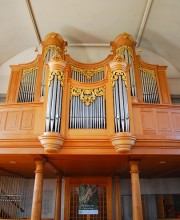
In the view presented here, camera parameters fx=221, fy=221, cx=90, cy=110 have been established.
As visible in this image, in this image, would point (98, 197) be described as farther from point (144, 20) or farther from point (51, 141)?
point (144, 20)

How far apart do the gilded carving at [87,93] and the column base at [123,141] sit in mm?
1241

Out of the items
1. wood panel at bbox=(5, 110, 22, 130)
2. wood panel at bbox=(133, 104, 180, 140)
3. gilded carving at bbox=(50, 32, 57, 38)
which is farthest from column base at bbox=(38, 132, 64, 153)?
gilded carving at bbox=(50, 32, 57, 38)

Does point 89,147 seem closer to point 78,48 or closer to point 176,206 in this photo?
point 78,48

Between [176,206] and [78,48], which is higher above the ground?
[78,48]

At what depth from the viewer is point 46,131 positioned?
5.34 metres

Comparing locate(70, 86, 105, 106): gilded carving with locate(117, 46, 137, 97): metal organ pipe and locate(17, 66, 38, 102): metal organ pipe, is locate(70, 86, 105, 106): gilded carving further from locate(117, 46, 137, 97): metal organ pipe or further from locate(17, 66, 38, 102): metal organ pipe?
locate(17, 66, 38, 102): metal organ pipe

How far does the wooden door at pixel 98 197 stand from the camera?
8.95 m

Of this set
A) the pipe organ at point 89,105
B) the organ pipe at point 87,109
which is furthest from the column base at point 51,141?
the organ pipe at point 87,109

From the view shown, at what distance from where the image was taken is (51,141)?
204 inches

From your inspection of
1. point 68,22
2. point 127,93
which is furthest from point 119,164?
point 68,22

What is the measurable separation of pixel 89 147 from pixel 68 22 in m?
5.15

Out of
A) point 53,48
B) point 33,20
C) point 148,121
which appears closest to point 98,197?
point 148,121

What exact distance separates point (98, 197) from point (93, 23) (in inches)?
275

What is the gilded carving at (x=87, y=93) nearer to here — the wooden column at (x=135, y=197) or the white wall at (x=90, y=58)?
the wooden column at (x=135, y=197)
